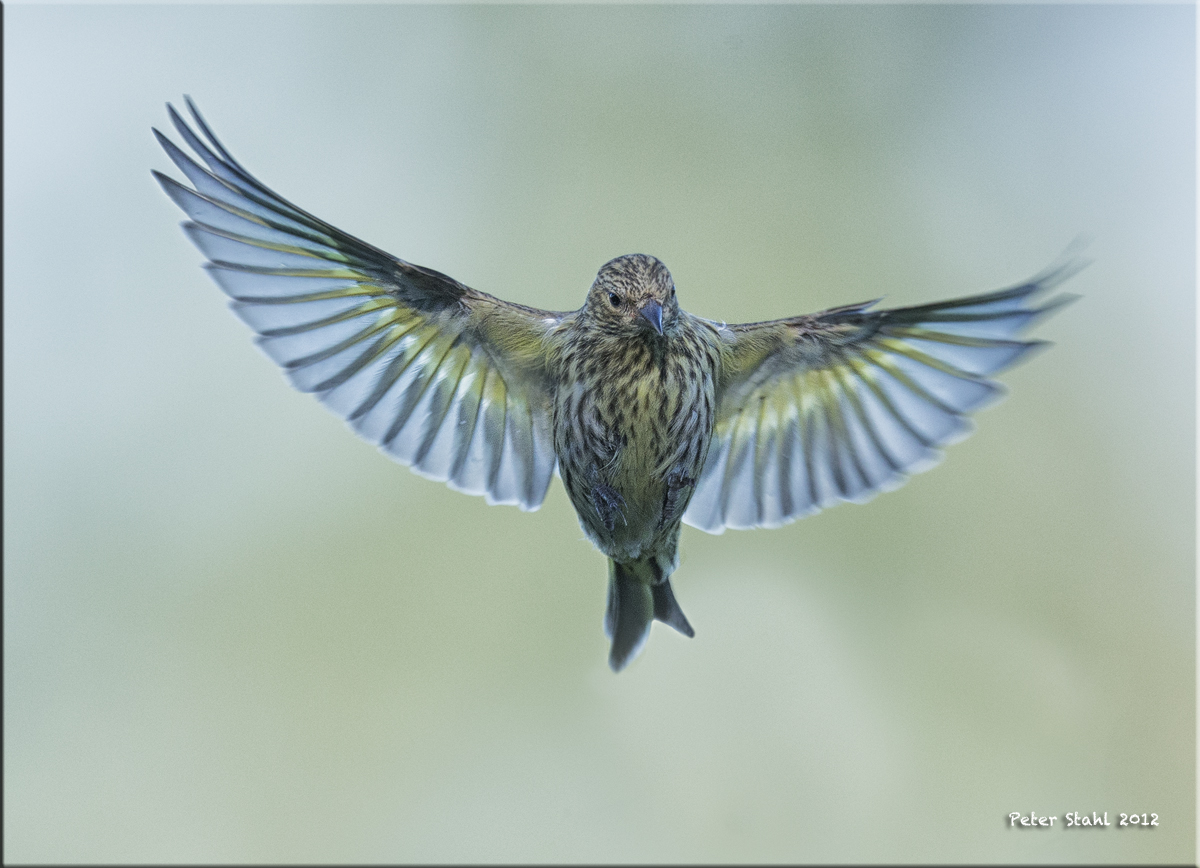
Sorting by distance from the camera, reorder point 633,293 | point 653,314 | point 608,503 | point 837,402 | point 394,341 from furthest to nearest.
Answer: point 837,402, point 394,341, point 608,503, point 633,293, point 653,314

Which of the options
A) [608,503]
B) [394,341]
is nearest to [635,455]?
[608,503]

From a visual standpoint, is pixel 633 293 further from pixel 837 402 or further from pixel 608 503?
pixel 837 402

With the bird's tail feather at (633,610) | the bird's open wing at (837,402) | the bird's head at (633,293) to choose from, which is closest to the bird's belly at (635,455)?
the bird's head at (633,293)

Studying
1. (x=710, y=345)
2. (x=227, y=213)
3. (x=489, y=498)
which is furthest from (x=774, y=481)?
(x=227, y=213)

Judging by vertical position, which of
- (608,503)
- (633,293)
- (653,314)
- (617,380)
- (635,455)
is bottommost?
(608,503)

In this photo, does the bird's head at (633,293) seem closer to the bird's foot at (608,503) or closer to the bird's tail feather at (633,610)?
the bird's foot at (608,503)

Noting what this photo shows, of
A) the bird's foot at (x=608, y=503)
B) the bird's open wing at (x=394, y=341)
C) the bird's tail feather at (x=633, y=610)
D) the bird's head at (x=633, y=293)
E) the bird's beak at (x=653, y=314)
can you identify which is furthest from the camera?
the bird's tail feather at (x=633, y=610)

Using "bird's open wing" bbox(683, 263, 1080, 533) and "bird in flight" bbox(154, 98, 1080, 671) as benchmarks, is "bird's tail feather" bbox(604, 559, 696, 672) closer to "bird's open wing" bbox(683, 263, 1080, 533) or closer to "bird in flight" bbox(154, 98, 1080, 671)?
"bird in flight" bbox(154, 98, 1080, 671)
